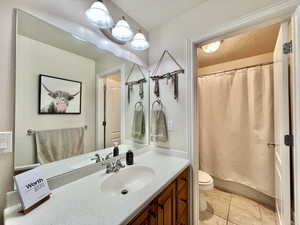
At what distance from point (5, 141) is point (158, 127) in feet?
4.07

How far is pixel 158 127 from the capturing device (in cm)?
161

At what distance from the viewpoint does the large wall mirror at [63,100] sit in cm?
82

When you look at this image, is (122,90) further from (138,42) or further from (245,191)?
(245,191)

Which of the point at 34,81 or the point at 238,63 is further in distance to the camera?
the point at 238,63

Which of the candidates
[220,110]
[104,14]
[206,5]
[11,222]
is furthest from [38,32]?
[220,110]

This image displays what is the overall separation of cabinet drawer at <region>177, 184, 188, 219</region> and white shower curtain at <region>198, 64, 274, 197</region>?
1.27 metres

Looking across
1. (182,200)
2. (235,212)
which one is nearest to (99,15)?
(182,200)

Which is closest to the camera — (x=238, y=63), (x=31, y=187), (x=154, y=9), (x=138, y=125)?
(x=31, y=187)

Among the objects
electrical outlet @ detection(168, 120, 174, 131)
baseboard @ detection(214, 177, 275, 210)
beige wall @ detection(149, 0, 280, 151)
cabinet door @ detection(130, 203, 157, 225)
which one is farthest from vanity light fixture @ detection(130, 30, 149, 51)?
baseboard @ detection(214, 177, 275, 210)

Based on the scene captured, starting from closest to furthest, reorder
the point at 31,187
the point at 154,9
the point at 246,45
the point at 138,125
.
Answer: the point at 31,187
the point at 154,9
the point at 138,125
the point at 246,45

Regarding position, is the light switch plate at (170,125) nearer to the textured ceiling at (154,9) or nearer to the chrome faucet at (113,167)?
the chrome faucet at (113,167)

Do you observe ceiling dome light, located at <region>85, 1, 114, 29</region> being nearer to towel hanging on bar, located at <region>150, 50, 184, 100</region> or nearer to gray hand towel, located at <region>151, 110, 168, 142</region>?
towel hanging on bar, located at <region>150, 50, 184, 100</region>

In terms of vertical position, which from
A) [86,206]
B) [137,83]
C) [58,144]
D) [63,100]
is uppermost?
[137,83]

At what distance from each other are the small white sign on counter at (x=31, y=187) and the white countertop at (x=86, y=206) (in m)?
0.04
